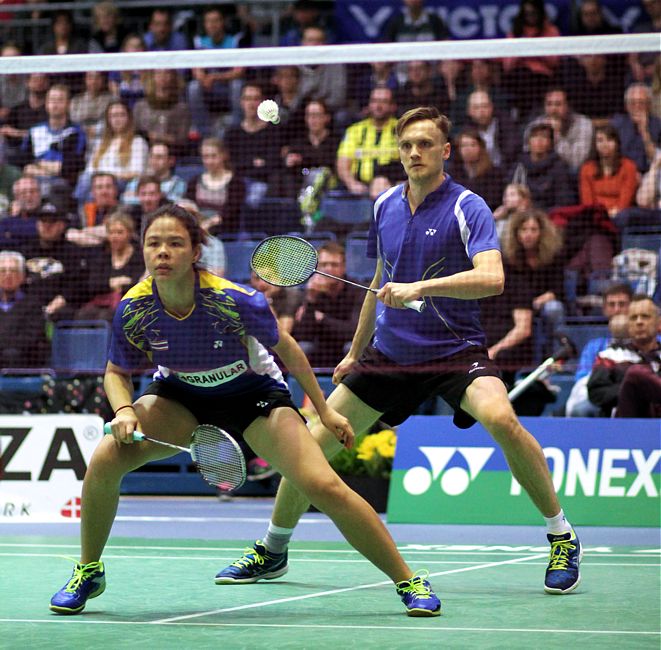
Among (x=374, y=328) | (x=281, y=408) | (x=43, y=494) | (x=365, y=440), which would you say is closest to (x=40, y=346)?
(x=43, y=494)

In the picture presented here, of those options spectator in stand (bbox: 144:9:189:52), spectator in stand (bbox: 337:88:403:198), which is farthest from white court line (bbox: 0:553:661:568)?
spectator in stand (bbox: 144:9:189:52)

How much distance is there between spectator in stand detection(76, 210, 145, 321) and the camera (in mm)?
10242

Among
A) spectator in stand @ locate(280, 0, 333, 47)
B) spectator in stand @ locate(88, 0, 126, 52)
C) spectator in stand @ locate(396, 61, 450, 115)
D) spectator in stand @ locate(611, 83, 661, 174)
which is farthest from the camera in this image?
spectator in stand @ locate(88, 0, 126, 52)

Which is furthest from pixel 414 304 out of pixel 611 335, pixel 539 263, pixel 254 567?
pixel 539 263

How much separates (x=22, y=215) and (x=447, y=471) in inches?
193

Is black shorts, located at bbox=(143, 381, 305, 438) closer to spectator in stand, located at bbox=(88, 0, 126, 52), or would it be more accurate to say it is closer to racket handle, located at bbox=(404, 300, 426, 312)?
racket handle, located at bbox=(404, 300, 426, 312)

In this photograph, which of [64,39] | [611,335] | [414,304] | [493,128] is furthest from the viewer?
[64,39]

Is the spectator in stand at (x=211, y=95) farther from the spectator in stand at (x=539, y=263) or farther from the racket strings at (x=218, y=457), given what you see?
the racket strings at (x=218, y=457)

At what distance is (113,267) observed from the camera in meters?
10.3

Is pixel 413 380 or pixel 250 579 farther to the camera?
pixel 250 579

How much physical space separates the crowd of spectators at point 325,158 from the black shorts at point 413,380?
3555 mm

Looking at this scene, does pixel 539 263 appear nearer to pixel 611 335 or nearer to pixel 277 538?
pixel 611 335

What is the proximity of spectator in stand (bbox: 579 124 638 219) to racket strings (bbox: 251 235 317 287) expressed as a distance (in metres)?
5.50

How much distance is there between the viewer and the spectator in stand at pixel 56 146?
1190 centimetres
